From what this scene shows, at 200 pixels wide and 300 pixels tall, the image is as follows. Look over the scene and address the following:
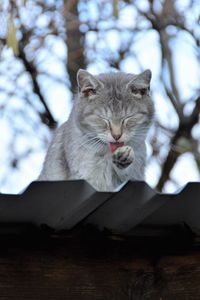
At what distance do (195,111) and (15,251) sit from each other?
20.3 ft

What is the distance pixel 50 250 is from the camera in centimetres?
306

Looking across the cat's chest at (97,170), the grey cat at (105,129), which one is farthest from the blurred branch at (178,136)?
the cat's chest at (97,170)

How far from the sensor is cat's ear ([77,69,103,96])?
5.62 m

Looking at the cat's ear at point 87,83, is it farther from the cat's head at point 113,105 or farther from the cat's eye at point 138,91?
the cat's eye at point 138,91

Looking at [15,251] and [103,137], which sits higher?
[15,251]

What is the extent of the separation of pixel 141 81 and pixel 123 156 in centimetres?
105

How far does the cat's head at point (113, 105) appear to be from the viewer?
5379 millimetres

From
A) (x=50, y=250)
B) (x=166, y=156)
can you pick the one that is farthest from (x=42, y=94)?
(x=50, y=250)

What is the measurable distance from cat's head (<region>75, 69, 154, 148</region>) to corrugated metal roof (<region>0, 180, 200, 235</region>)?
2.35 meters

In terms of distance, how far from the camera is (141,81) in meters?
5.64

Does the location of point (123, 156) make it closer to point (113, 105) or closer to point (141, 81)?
point (113, 105)

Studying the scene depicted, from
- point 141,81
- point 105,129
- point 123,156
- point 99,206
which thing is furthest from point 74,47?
point 99,206

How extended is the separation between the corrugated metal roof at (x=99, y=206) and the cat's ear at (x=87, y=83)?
2.79 m

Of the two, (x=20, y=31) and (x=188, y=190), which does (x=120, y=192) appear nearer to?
(x=188, y=190)
